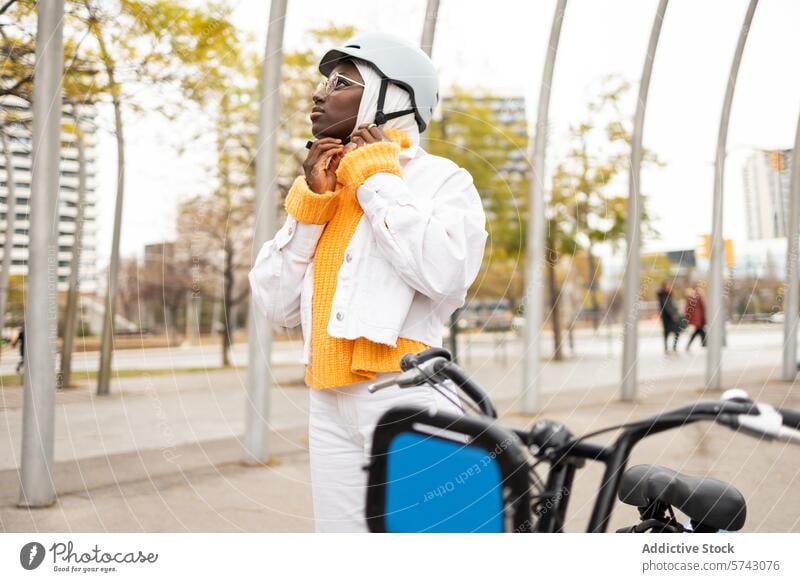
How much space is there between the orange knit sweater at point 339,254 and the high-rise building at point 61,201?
0.88 metres

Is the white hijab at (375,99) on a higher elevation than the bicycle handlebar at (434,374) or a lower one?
higher

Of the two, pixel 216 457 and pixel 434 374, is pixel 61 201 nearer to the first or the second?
pixel 216 457

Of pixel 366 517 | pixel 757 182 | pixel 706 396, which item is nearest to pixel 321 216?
pixel 366 517

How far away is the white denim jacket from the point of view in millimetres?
1228

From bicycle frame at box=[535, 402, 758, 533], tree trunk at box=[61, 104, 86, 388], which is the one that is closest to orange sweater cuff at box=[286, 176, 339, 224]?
bicycle frame at box=[535, 402, 758, 533]

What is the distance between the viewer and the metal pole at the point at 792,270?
1808mm

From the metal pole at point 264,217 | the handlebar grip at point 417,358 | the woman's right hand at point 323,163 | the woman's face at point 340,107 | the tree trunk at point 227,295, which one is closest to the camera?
the handlebar grip at point 417,358

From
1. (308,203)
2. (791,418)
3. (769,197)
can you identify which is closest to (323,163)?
(308,203)

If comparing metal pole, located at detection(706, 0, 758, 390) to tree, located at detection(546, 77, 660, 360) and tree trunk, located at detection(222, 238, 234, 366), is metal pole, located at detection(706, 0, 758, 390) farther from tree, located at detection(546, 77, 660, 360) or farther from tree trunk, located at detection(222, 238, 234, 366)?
tree trunk, located at detection(222, 238, 234, 366)

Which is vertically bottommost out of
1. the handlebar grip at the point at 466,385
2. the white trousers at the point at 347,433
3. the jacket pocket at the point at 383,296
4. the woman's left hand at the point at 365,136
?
the white trousers at the point at 347,433

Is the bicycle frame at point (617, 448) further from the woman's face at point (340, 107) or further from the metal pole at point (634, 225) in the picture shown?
the metal pole at point (634, 225)

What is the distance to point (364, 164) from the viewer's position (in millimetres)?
1253

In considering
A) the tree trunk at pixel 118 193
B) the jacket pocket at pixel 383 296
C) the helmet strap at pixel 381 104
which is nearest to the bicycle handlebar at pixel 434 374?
the jacket pocket at pixel 383 296
